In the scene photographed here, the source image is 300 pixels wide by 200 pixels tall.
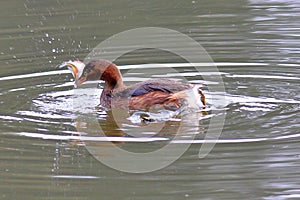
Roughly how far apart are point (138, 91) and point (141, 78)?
1.16 m

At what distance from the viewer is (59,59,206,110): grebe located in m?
7.60

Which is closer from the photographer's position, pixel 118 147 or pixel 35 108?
pixel 118 147

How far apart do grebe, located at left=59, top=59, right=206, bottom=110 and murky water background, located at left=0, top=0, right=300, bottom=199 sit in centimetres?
24

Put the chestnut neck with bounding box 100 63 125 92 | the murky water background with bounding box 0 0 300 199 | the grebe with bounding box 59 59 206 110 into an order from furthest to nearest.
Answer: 1. the chestnut neck with bounding box 100 63 125 92
2. the grebe with bounding box 59 59 206 110
3. the murky water background with bounding box 0 0 300 199

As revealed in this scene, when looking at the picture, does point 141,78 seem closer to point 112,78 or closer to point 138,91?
point 112,78

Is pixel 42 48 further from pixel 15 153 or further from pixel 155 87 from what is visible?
pixel 15 153

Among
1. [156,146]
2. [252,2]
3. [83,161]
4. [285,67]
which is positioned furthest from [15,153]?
[252,2]

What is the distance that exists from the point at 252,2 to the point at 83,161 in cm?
682

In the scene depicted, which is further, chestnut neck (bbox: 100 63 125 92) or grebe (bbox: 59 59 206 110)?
chestnut neck (bbox: 100 63 125 92)

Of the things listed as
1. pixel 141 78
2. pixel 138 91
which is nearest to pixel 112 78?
pixel 138 91

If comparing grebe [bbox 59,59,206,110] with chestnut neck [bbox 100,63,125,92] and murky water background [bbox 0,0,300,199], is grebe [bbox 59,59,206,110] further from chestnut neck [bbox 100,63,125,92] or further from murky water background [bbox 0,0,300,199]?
murky water background [bbox 0,0,300,199]

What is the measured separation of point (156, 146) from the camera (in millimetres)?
6492

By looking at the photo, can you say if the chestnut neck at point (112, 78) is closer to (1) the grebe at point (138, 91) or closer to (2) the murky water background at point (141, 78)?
(1) the grebe at point (138, 91)

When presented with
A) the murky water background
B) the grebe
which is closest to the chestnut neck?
the grebe
